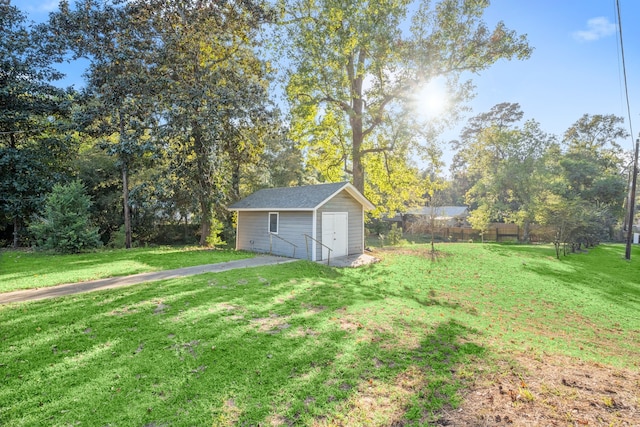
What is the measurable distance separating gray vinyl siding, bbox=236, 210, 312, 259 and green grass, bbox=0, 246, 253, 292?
1.82m

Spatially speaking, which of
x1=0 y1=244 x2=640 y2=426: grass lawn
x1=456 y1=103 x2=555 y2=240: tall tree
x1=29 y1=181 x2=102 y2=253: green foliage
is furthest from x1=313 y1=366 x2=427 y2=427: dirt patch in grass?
x1=456 y1=103 x2=555 y2=240: tall tree

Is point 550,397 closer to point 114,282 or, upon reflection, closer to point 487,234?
point 114,282

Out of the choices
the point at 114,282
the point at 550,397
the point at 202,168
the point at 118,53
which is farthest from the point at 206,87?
the point at 550,397

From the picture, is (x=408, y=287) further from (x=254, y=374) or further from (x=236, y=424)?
(x=236, y=424)

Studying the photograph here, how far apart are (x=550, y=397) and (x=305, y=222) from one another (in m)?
10.7

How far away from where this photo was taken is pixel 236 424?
10.6 feet

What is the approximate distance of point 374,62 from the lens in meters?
17.4

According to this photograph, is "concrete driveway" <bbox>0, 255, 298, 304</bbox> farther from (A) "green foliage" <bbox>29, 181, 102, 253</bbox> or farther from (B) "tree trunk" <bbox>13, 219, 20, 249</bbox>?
(B) "tree trunk" <bbox>13, 219, 20, 249</bbox>

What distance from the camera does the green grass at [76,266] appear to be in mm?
Answer: 8547

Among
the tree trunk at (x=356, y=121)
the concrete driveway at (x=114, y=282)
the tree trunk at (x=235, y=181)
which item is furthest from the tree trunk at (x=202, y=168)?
the tree trunk at (x=356, y=121)

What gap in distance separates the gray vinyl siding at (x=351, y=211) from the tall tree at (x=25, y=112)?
53.5ft

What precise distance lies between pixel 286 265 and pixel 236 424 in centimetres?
819

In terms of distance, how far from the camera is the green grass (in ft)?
28.0

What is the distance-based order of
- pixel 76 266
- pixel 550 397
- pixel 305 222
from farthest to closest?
pixel 305 222, pixel 76 266, pixel 550 397
